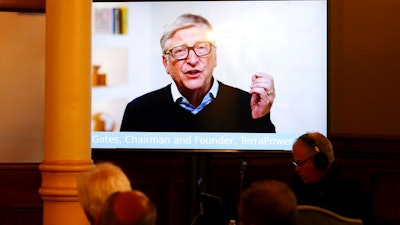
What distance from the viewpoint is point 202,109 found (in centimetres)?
587

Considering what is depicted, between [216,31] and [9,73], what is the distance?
175 centimetres

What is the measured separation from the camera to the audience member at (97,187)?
101 inches

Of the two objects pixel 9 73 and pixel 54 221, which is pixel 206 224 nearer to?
pixel 54 221

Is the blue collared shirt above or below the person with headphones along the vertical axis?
above

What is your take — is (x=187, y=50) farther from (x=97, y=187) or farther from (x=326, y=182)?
(x=97, y=187)

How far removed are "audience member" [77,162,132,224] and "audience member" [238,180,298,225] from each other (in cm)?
58

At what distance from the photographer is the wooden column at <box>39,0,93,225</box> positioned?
411 centimetres

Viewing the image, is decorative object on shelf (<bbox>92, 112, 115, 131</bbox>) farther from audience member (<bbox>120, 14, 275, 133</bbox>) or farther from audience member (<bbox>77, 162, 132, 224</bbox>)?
audience member (<bbox>77, 162, 132, 224</bbox>)

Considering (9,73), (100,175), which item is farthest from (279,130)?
(100,175)

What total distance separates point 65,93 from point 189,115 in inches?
74.2
